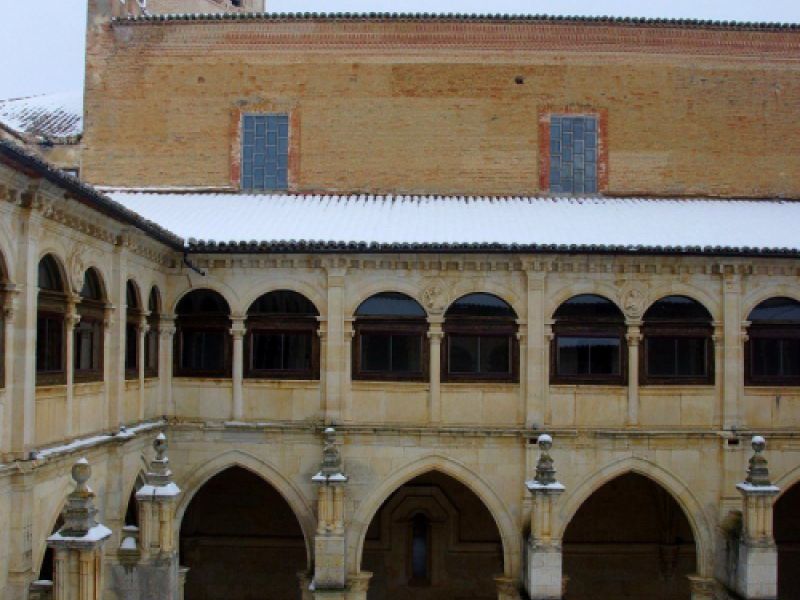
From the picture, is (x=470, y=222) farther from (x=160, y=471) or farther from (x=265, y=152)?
(x=160, y=471)

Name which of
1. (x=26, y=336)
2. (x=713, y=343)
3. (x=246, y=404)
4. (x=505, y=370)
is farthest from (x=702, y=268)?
(x=26, y=336)

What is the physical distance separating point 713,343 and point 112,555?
11473mm

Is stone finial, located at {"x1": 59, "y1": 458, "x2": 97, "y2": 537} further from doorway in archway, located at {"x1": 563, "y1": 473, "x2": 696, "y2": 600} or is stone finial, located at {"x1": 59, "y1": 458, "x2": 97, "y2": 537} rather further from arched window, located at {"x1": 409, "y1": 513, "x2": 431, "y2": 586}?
doorway in archway, located at {"x1": 563, "y1": 473, "x2": 696, "y2": 600}

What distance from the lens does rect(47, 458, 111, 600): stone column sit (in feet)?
35.7

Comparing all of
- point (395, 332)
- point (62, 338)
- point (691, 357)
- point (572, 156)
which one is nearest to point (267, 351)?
point (395, 332)

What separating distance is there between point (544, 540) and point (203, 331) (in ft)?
24.6

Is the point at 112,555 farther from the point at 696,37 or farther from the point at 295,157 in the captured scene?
the point at 696,37

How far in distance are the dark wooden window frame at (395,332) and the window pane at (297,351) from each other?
0.89 metres

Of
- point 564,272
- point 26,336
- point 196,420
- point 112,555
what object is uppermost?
point 564,272

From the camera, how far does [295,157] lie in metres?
22.6

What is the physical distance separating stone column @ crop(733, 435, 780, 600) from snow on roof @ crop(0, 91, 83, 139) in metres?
16.9

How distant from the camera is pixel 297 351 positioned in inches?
752

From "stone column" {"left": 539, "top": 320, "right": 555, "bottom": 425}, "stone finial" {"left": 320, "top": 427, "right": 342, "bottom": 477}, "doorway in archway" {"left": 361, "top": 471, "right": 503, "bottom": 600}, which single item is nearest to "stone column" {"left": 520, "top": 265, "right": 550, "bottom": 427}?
"stone column" {"left": 539, "top": 320, "right": 555, "bottom": 425}

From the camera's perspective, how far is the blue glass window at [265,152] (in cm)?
2267
